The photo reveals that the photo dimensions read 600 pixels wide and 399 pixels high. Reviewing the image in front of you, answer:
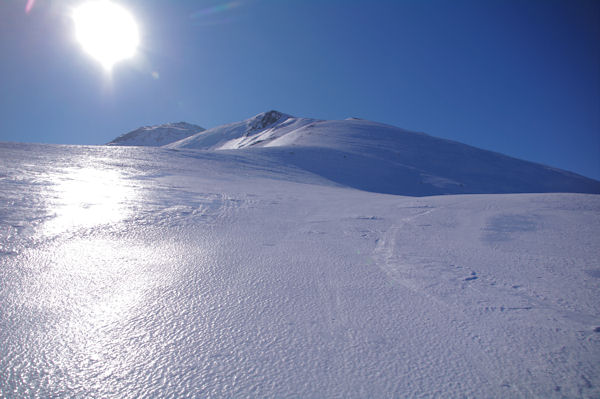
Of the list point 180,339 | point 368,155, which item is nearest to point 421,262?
point 180,339

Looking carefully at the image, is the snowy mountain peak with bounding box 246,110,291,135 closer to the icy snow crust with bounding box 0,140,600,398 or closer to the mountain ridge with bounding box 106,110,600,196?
the mountain ridge with bounding box 106,110,600,196

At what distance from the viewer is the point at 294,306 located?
215cm

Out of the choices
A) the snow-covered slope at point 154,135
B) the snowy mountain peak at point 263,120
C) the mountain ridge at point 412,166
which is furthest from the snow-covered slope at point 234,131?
the snow-covered slope at point 154,135

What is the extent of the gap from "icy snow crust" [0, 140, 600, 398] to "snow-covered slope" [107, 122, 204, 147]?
116m

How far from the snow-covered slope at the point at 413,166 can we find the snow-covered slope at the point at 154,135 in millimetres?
96724

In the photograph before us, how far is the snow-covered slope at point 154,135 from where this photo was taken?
110000 millimetres

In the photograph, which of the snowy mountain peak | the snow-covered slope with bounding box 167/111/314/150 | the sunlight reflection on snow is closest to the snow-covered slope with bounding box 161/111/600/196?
the sunlight reflection on snow

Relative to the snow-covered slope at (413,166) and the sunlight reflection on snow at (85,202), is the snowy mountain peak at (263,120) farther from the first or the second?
the sunlight reflection on snow at (85,202)

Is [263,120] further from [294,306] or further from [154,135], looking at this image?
[154,135]

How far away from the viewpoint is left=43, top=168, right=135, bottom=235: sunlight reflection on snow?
401 cm

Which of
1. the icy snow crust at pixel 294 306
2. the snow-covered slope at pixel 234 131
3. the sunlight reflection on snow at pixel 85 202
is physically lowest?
the icy snow crust at pixel 294 306

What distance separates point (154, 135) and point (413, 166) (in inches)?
4546

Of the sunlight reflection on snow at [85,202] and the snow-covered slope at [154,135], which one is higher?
the snow-covered slope at [154,135]

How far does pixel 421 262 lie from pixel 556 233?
2239 mm
